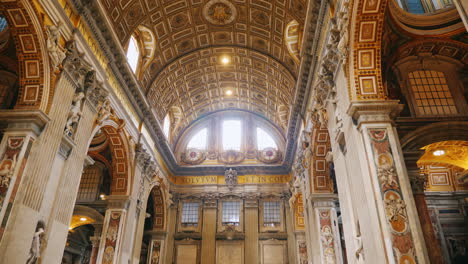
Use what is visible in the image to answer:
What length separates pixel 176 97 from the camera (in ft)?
69.1

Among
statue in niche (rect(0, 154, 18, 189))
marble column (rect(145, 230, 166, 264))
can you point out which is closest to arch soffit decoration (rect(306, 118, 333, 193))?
marble column (rect(145, 230, 166, 264))

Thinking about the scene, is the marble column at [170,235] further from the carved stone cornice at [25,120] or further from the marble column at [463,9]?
the marble column at [463,9]

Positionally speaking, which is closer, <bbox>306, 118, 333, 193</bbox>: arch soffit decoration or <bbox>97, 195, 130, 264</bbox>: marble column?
<bbox>97, 195, 130, 264</bbox>: marble column

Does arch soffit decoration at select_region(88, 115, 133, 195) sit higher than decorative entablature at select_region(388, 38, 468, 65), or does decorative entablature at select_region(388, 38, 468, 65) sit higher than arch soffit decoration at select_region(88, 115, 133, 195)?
decorative entablature at select_region(388, 38, 468, 65)

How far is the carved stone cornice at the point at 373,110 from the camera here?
7875mm

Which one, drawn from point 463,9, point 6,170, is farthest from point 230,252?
point 463,9

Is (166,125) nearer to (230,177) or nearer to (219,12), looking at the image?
(230,177)

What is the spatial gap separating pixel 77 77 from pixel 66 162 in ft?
8.34

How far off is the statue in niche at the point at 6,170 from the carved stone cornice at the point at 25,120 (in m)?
0.75

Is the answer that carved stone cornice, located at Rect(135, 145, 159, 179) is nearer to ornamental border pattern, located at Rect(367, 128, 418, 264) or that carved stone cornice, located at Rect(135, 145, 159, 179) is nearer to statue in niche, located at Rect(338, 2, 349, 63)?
statue in niche, located at Rect(338, 2, 349, 63)

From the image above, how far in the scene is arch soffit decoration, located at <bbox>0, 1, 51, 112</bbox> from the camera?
8508 mm

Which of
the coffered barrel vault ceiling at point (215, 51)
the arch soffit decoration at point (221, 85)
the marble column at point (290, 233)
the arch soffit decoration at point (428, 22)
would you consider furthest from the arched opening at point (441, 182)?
the arch soffit decoration at point (221, 85)

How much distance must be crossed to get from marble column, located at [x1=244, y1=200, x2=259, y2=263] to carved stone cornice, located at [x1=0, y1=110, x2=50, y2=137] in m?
14.7

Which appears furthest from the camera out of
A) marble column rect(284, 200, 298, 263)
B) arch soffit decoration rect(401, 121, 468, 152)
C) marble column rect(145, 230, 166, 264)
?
marble column rect(284, 200, 298, 263)
